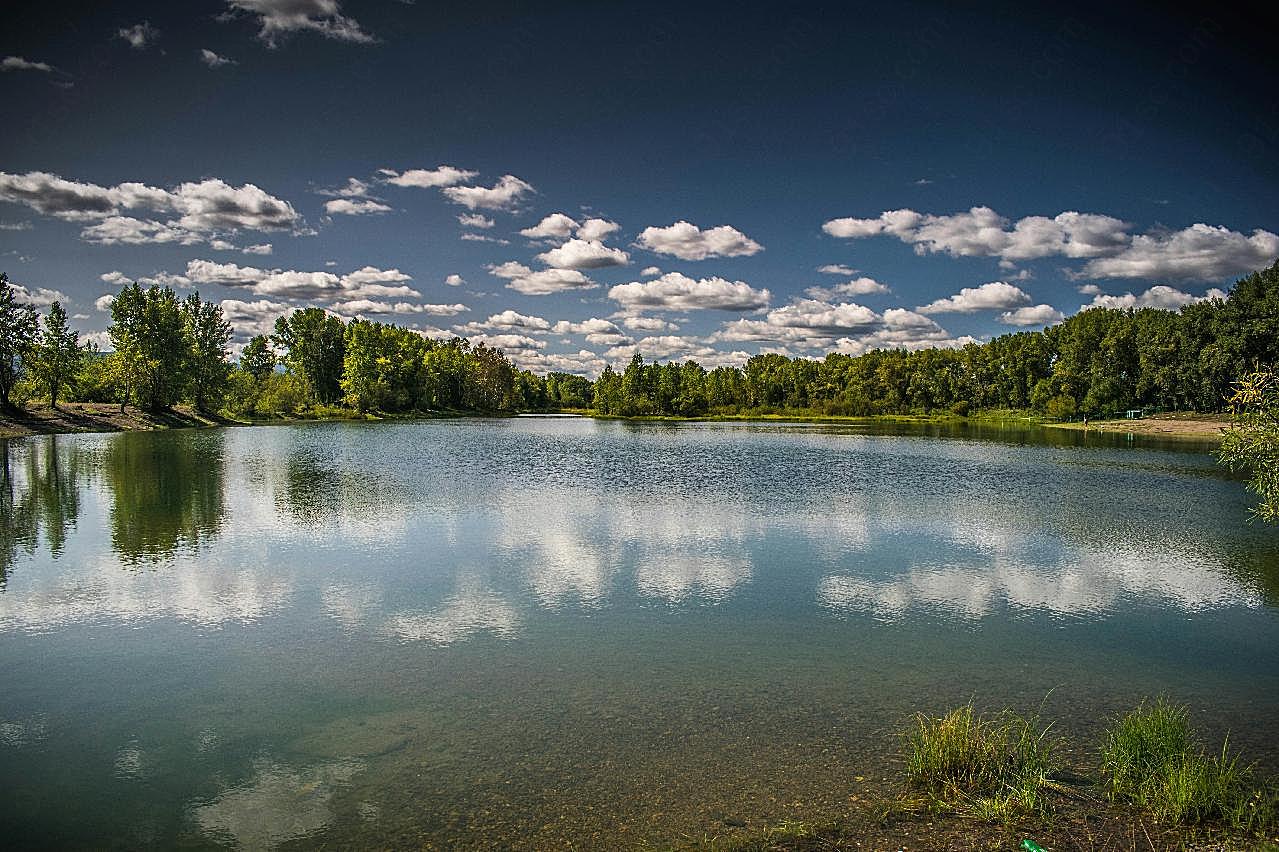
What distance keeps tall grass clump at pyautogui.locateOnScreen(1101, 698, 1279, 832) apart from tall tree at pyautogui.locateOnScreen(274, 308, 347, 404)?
4722 inches

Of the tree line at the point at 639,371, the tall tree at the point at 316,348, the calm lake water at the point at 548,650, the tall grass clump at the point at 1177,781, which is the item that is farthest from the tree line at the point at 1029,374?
the tall grass clump at the point at 1177,781

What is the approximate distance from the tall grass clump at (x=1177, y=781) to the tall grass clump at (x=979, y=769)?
2.26 ft

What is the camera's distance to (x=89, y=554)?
58.3 feet

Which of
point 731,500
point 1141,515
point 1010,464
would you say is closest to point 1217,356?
point 1010,464

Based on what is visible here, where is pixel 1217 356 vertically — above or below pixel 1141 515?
above

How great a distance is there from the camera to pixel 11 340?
60.6m

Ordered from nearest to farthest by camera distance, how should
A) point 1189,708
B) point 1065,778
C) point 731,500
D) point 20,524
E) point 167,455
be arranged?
point 1065,778, point 1189,708, point 20,524, point 731,500, point 167,455

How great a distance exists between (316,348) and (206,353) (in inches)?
1238

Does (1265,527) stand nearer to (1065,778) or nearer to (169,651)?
(1065,778)

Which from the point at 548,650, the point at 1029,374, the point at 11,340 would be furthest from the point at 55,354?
the point at 1029,374

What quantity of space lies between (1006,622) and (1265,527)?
54.2ft

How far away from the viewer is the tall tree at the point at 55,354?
209ft

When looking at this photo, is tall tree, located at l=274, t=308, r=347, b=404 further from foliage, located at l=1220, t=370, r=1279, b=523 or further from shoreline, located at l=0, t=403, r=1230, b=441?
foliage, located at l=1220, t=370, r=1279, b=523

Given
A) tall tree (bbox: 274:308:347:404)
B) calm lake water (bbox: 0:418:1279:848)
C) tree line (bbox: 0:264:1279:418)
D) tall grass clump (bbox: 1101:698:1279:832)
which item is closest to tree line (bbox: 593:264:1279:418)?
tree line (bbox: 0:264:1279:418)
